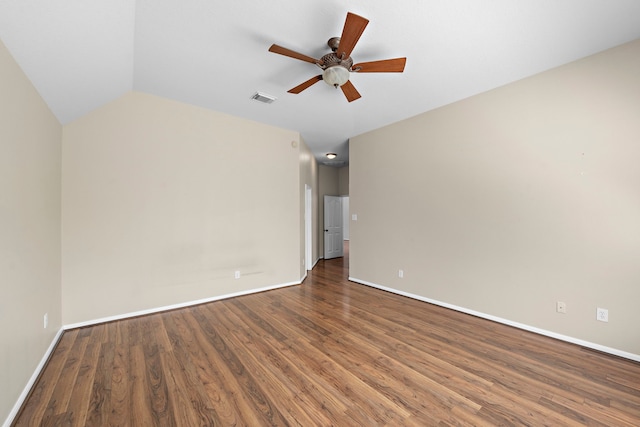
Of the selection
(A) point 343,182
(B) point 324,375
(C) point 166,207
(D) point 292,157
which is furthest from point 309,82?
(A) point 343,182

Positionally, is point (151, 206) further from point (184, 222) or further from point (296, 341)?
point (296, 341)

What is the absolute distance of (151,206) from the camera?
3.24 metres

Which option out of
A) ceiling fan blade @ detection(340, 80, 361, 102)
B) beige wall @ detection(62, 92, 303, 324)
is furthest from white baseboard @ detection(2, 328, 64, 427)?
ceiling fan blade @ detection(340, 80, 361, 102)

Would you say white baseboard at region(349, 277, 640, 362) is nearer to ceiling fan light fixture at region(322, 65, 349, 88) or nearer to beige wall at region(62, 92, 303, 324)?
beige wall at region(62, 92, 303, 324)

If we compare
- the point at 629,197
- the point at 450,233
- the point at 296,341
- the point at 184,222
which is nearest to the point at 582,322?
the point at 629,197

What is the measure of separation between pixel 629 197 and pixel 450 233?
1.62 meters

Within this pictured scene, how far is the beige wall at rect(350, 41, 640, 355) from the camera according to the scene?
2295 millimetres

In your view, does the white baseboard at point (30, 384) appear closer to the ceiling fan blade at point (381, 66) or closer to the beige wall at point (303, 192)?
the beige wall at point (303, 192)

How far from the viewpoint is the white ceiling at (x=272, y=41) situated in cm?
177

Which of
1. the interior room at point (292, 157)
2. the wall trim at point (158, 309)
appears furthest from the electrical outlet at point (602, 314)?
the wall trim at point (158, 309)

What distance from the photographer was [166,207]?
335 cm

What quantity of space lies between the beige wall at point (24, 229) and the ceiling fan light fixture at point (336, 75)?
2170 millimetres

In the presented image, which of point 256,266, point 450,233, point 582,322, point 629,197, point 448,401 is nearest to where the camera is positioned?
point 448,401

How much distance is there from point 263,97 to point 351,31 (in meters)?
1.81
